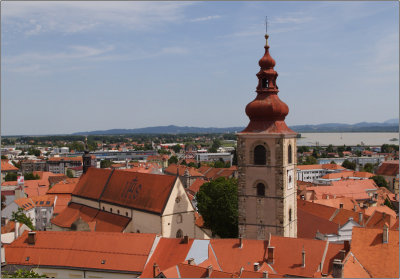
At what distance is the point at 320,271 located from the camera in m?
27.6

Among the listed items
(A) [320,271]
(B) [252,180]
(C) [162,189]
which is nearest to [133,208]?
(C) [162,189]

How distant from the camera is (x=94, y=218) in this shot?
44031 mm

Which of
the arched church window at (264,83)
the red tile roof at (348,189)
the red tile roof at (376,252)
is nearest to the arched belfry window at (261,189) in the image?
the red tile roof at (376,252)

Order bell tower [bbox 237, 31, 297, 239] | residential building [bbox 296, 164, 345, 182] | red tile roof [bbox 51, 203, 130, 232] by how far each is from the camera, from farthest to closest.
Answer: residential building [bbox 296, 164, 345, 182]
red tile roof [bbox 51, 203, 130, 232]
bell tower [bbox 237, 31, 297, 239]

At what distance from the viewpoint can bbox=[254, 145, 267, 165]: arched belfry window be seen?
33719 millimetres

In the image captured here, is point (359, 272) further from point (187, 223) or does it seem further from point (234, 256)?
point (187, 223)

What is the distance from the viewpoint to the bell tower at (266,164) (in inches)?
1305

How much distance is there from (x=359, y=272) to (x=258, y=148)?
467 inches

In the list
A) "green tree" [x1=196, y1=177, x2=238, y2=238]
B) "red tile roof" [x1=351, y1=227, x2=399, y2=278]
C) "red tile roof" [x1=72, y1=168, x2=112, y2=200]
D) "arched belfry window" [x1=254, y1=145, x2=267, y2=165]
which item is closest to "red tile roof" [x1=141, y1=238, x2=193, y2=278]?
"arched belfry window" [x1=254, y1=145, x2=267, y2=165]

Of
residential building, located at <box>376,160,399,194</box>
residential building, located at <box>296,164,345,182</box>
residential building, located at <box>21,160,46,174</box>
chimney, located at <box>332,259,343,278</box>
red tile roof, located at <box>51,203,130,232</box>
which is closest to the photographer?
chimney, located at <box>332,259,343,278</box>

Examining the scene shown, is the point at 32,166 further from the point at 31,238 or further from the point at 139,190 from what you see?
the point at 31,238

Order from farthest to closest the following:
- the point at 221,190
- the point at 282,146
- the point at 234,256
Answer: the point at 221,190 < the point at 282,146 < the point at 234,256

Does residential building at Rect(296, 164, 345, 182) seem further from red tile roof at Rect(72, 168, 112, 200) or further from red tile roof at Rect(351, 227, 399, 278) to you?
red tile roof at Rect(351, 227, 399, 278)

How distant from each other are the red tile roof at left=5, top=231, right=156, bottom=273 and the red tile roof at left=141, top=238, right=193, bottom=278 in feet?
2.05
